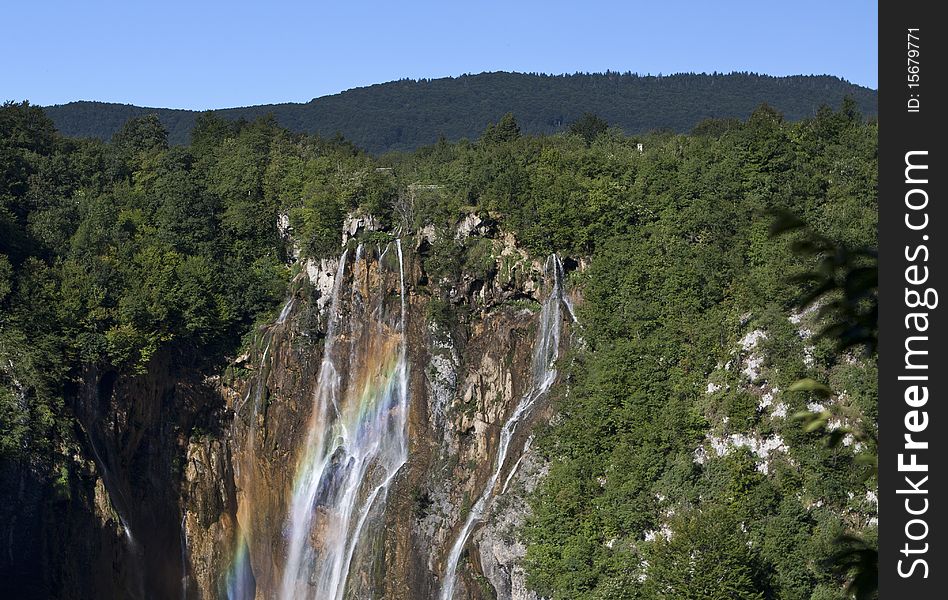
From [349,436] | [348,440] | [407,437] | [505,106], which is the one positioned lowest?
[348,440]

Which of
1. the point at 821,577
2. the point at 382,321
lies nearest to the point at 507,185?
the point at 382,321

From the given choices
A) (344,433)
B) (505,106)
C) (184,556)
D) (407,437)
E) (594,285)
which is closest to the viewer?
(594,285)

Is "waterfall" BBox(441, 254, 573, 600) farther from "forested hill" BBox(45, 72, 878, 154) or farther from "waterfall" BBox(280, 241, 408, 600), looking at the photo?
"forested hill" BBox(45, 72, 878, 154)

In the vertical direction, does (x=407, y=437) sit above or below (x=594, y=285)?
below

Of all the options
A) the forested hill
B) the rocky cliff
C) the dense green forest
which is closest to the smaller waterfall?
the rocky cliff

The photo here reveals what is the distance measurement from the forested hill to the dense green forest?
269ft

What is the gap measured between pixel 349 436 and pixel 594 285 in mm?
11709

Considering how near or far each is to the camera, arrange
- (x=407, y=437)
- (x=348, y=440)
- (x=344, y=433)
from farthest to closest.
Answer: (x=344, y=433)
(x=348, y=440)
(x=407, y=437)

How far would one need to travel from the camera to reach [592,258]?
4712 cm

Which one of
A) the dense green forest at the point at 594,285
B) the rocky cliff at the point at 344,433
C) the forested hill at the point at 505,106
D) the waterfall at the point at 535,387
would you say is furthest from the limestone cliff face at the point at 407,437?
the forested hill at the point at 505,106

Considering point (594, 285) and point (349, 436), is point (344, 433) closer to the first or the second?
point (349, 436)

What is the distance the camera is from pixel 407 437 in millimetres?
47125

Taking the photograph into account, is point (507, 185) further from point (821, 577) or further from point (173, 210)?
point (821, 577)

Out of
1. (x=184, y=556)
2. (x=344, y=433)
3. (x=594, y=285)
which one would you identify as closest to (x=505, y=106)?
(x=344, y=433)
